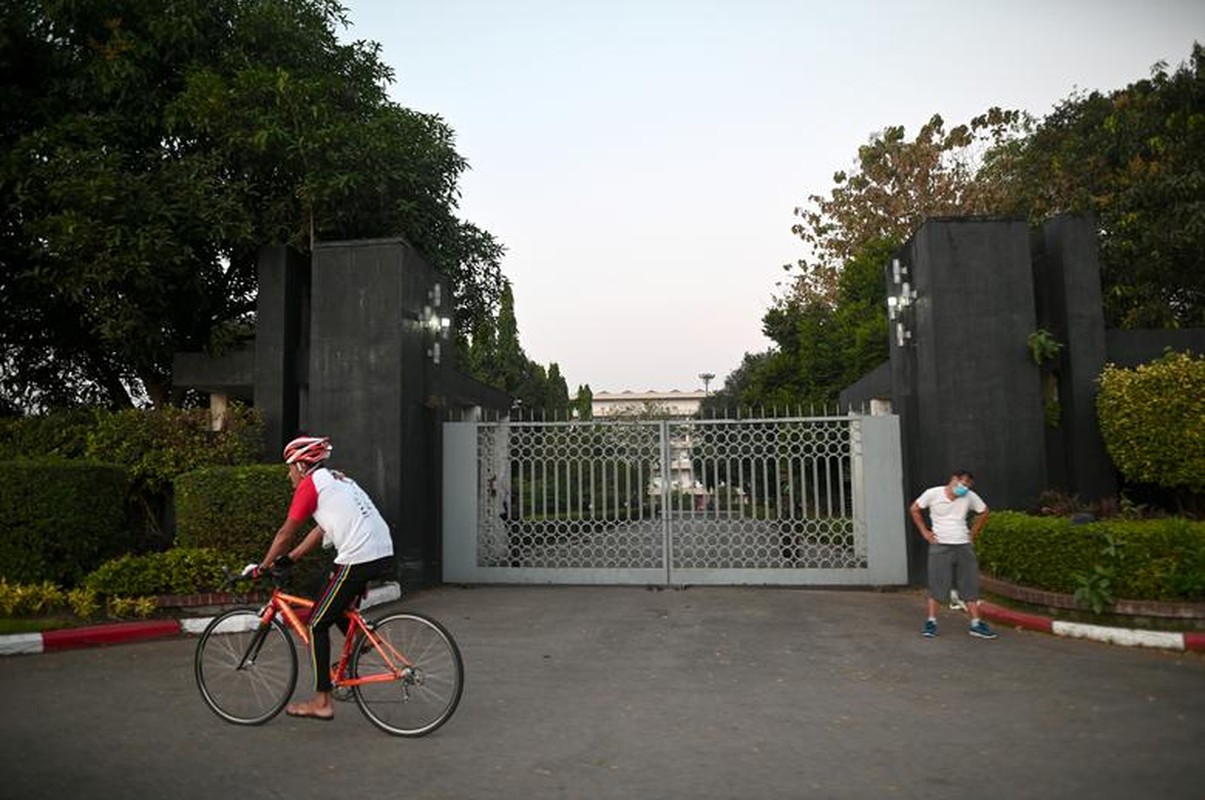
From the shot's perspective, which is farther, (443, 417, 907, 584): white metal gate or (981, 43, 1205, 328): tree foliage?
(981, 43, 1205, 328): tree foliage

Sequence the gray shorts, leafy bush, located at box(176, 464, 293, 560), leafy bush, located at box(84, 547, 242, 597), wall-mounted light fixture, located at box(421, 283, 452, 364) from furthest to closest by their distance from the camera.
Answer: wall-mounted light fixture, located at box(421, 283, 452, 364) → leafy bush, located at box(176, 464, 293, 560) → leafy bush, located at box(84, 547, 242, 597) → the gray shorts

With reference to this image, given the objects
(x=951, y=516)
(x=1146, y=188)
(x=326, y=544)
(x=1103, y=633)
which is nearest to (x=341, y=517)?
(x=326, y=544)

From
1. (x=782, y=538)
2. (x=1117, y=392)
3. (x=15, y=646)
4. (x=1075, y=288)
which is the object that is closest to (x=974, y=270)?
(x=1075, y=288)

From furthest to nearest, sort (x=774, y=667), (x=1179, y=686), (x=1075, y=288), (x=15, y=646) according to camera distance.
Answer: (x=1075, y=288) < (x=15, y=646) < (x=774, y=667) < (x=1179, y=686)

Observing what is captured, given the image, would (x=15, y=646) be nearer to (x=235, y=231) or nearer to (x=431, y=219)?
(x=235, y=231)

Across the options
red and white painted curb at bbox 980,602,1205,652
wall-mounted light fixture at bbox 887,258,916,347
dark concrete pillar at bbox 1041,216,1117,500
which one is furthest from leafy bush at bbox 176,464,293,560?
dark concrete pillar at bbox 1041,216,1117,500

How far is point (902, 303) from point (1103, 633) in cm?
578

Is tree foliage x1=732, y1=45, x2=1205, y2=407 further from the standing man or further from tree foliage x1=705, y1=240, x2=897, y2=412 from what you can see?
the standing man

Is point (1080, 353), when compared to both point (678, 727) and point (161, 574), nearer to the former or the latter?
point (678, 727)

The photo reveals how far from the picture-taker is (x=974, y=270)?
11312 mm

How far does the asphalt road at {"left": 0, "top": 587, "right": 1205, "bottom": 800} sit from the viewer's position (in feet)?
13.8

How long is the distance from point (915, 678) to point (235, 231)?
1088cm

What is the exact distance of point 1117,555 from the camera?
26.6 feet

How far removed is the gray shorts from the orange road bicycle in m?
5.60
